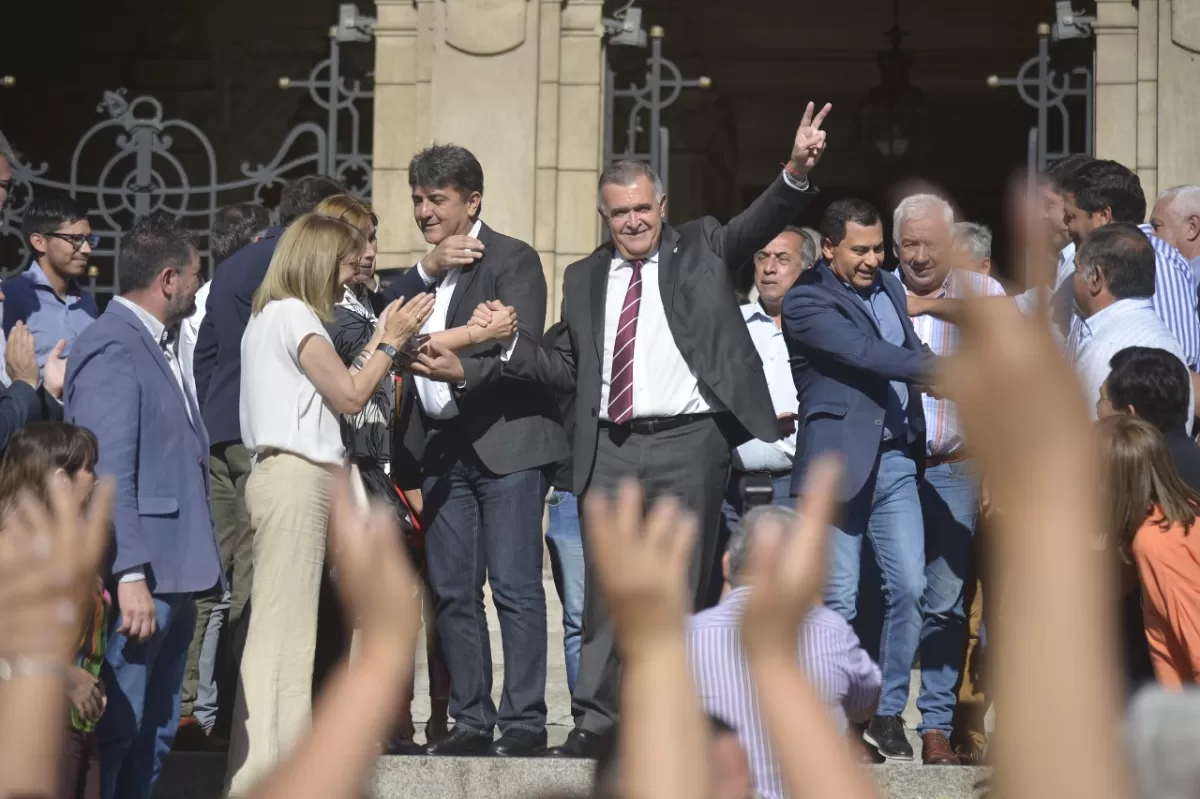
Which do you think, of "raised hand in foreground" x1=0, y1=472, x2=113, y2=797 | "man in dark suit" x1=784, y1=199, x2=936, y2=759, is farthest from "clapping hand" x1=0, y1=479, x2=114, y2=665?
"man in dark suit" x1=784, y1=199, x2=936, y2=759

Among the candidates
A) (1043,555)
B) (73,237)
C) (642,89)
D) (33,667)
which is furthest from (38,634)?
(642,89)

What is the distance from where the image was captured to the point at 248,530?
6234mm

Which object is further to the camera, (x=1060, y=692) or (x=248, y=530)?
(x=248, y=530)

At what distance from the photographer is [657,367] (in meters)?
5.79

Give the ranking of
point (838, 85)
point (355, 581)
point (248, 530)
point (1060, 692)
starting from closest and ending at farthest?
point (1060, 692)
point (355, 581)
point (248, 530)
point (838, 85)

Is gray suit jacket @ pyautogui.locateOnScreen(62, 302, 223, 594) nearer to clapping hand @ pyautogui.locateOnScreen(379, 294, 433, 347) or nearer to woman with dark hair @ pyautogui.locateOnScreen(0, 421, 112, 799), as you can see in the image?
woman with dark hair @ pyautogui.locateOnScreen(0, 421, 112, 799)

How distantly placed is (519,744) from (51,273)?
2741 millimetres

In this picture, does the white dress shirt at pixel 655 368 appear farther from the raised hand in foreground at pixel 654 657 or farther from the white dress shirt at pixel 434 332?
the raised hand in foreground at pixel 654 657

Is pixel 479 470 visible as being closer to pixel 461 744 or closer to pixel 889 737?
pixel 461 744

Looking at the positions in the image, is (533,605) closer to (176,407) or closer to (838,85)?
(176,407)

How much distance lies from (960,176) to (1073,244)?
1075cm

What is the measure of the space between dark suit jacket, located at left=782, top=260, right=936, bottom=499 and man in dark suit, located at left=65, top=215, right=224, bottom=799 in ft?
6.95

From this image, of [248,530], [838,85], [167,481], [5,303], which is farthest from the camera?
[838,85]

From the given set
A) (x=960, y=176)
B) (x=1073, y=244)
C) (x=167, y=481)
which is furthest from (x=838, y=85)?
(x=167, y=481)
